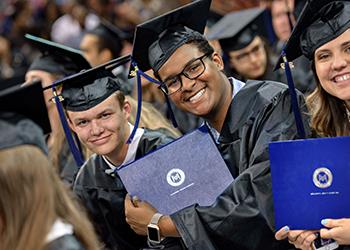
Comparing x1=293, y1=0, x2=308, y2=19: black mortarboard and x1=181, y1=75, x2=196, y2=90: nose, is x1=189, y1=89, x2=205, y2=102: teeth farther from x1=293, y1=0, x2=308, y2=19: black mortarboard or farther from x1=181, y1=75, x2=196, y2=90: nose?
x1=293, y1=0, x2=308, y2=19: black mortarboard

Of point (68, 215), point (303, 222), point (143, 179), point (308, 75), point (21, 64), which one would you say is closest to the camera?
point (68, 215)

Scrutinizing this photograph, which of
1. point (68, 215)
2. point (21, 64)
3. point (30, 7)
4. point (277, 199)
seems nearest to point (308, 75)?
point (277, 199)

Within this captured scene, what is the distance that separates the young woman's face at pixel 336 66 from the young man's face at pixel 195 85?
596 millimetres

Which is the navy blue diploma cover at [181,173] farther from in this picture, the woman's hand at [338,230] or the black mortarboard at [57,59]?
the black mortarboard at [57,59]

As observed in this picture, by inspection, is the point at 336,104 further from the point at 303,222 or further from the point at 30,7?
the point at 30,7

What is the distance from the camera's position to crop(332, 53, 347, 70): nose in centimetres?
302

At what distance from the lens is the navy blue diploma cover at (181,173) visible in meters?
3.42

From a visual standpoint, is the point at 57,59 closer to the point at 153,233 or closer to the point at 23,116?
the point at 153,233

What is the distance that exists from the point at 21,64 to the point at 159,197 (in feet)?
24.3

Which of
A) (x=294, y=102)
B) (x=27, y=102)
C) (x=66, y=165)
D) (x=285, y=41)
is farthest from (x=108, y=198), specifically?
(x=285, y=41)

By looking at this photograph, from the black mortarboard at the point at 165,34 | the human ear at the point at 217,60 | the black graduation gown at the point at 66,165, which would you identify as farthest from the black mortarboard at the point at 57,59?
the human ear at the point at 217,60

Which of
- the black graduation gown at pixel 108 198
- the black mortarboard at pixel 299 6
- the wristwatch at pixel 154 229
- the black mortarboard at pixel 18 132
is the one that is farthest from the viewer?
the black mortarboard at pixel 299 6

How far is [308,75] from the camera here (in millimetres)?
5559

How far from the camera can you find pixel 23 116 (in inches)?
98.1
